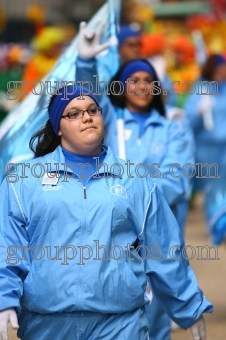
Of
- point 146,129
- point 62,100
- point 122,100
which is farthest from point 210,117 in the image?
point 62,100

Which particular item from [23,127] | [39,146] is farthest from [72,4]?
[39,146]

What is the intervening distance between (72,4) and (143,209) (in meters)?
21.3

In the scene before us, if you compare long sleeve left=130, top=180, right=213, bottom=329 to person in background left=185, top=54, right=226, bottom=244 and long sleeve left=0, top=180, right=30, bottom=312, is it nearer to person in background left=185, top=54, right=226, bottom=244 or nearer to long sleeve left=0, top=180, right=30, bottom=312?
long sleeve left=0, top=180, right=30, bottom=312

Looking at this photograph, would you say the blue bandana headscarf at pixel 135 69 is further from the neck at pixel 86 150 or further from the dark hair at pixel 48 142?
the neck at pixel 86 150

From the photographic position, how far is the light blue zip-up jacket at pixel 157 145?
6.67 m

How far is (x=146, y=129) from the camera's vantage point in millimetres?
6844

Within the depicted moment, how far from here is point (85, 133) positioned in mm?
4680

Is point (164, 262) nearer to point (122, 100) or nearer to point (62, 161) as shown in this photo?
point (62, 161)

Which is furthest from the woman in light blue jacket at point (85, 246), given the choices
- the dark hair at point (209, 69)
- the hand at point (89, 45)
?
the dark hair at point (209, 69)

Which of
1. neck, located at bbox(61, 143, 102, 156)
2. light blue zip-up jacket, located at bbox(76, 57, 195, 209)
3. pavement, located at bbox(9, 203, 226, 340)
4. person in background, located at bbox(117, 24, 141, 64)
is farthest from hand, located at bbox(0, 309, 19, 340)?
person in background, located at bbox(117, 24, 141, 64)

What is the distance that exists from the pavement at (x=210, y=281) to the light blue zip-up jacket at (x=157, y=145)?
665 millimetres

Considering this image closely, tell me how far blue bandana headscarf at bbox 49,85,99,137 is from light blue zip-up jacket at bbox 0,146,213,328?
184 millimetres

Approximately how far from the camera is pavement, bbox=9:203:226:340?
726cm

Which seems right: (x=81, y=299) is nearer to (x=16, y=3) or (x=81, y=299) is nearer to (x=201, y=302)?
(x=201, y=302)
